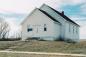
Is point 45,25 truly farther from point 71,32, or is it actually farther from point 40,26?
point 71,32

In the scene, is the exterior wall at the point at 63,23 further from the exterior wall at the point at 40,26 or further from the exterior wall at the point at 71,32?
the exterior wall at the point at 40,26

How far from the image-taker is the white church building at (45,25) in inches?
1730

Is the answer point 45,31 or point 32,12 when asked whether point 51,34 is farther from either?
point 32,12

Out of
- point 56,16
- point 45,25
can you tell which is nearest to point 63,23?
point 56,16

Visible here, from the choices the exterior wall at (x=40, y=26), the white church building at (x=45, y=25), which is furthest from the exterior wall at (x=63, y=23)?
the exterior wall at (x=40, y=26)

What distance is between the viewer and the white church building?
4394 centimetres

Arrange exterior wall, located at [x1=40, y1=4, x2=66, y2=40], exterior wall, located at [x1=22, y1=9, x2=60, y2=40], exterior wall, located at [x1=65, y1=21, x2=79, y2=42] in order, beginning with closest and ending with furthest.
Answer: exterior wall, located at [x1=22, y1=9, x2=60, y2=40] < exterior wall, located at [x1=40, y1=4, x2=66, y2=40] < exterior wall, located at [x1=65, y1=21, x2=79, y2=42]

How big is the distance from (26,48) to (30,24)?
12.0m

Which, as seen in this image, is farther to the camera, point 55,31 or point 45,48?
point 55,31

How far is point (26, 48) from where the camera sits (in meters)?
33.9

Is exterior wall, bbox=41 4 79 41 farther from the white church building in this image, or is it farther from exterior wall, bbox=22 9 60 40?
exterior wall, bbox=22 9 60 40

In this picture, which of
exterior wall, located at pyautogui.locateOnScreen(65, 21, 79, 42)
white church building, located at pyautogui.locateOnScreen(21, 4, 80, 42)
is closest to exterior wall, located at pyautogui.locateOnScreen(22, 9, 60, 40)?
white church building, located at pyautogui.locateOnScreen(21, 4, 80, 42)

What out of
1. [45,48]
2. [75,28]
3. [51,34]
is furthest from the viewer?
[75,28]

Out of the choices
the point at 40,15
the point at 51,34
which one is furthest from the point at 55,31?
the point at 40,15
